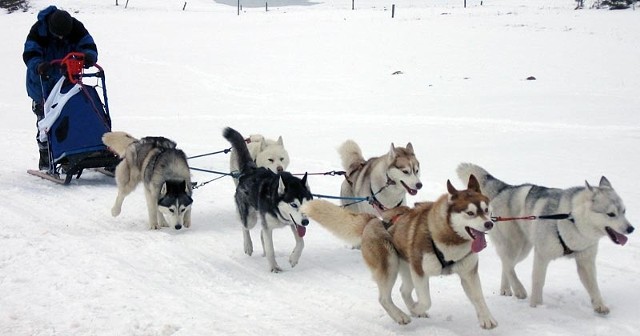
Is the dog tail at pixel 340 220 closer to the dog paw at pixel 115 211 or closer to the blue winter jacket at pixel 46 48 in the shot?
the dog paw at pixel 115 211

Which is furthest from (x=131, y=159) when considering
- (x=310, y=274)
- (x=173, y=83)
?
(x=173, y=83)

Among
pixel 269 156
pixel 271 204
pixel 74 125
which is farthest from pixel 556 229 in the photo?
pixel 74 125

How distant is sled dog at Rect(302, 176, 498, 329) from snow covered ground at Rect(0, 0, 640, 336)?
27 cm

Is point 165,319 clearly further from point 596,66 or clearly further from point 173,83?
point 596,66

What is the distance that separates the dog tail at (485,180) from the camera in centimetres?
496

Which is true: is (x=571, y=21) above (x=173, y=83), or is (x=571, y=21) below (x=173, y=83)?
above

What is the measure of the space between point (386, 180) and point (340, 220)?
154 cm

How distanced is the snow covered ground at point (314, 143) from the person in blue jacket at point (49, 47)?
128cm

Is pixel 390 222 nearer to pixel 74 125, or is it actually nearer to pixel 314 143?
pixel 74 125

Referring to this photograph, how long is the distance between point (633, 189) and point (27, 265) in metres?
6.67

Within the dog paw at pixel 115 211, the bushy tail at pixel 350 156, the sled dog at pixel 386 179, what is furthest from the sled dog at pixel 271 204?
the dog paw at pixel 115 211

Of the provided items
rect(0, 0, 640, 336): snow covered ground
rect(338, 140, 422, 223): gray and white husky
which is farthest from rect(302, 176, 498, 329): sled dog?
rect(338, 140, 422, 223): gray and white husky

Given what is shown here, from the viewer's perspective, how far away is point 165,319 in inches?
159

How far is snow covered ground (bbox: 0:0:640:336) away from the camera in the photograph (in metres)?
4.31
